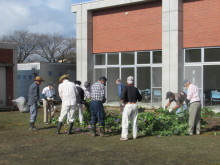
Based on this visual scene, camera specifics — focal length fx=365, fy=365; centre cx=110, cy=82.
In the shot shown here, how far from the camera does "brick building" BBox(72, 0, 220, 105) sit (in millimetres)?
19016

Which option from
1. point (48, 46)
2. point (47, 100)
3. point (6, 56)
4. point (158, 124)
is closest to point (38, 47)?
point (48, 46)

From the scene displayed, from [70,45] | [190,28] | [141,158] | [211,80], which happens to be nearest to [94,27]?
[190,28]

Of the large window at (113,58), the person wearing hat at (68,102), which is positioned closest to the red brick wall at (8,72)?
the large window at (113,58)

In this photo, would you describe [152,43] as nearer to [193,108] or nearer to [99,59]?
[99,59]

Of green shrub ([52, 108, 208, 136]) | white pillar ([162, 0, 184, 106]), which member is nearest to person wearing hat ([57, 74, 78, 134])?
green shrub ([52, 108, 208, 136])

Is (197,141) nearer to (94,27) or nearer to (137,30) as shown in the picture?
(137,30)

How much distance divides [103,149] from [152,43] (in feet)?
41.3

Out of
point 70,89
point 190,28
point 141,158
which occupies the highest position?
point 190,28

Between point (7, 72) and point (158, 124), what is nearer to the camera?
point (158, 124)

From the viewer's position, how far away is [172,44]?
64.2 feet

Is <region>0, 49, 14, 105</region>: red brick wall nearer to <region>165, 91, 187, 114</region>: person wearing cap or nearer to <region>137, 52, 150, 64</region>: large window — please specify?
<region>137, 52, 150, 64</region>: large window

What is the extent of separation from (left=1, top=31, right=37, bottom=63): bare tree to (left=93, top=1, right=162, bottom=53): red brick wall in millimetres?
29880

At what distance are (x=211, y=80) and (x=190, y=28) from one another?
301 centimetres

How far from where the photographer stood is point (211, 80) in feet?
64.4
